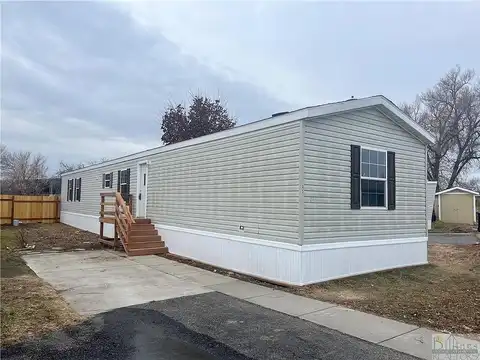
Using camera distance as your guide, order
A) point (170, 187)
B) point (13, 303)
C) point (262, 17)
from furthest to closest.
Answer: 1. point (170, 187)
2. point (262, 17)
3. point (13, 303)

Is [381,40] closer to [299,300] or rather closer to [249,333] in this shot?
[299,300]

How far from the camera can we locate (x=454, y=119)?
3138cm

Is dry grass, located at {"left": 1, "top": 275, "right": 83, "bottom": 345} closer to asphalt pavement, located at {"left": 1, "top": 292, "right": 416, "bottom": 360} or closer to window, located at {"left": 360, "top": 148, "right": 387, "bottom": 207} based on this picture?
asphalt pavement, located at {"left": 1, "top": 292, "right": 416, "bottom": 360}

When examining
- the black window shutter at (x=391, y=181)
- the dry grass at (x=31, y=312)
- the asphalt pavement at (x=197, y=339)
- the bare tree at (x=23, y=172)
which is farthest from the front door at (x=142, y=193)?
the bare tree at (x=23, y=172)

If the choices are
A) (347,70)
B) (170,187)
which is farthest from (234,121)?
(170,187)

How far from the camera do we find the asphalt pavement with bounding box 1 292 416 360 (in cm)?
376

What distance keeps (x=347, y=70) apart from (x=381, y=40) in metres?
3.05

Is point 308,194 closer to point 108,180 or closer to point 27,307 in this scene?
point 27,307

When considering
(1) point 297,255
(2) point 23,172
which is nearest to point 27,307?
(1) point 297,255

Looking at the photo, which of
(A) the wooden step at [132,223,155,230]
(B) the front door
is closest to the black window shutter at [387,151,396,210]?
(A) the wooden step at [132,223,155,230]

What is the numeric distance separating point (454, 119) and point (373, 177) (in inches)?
1092

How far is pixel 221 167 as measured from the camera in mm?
9359

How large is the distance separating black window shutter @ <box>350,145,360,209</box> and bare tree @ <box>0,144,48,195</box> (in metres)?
32.9

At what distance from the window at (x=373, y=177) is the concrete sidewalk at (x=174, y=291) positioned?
3.26 meters
